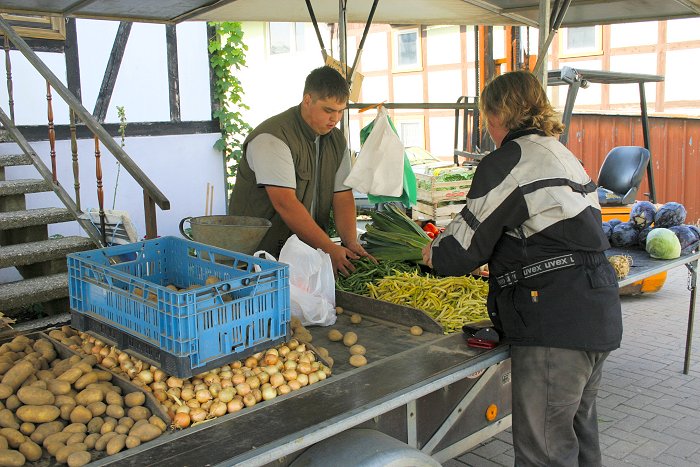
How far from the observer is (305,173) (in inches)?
161

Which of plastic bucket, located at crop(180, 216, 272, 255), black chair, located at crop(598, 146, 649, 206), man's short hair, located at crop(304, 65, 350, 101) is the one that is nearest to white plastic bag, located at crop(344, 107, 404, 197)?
man's short hair, located at crop(304, 65, 350, 101)

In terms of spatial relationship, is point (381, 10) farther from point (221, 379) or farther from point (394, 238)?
point (221, 379)

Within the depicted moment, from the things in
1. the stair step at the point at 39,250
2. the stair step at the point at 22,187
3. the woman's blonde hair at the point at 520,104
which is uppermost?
the woman's blonde hair at the point at 520,104

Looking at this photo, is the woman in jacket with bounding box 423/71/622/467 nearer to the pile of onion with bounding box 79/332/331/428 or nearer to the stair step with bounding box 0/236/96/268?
the pile of onion with bounding box 79/332/331/428

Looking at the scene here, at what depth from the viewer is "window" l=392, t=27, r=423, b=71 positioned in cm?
1789

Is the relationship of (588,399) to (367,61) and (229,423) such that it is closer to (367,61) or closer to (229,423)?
(229,423)

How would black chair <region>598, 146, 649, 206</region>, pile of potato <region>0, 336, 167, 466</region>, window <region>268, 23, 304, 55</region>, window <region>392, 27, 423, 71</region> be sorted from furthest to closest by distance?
window <region>268, 23, 304, 55</region> < window <region>392, 27, 423, 71</region> < black chair <region>598, 146, 649, 206</region> < pile of potato <region>0, 336, 167, 466</region>

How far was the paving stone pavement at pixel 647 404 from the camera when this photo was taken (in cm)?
430

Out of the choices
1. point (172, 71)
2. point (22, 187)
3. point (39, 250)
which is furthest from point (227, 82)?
point (39, 250)

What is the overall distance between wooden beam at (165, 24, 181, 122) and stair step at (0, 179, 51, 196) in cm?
412

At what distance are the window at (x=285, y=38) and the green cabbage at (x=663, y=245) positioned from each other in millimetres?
16854

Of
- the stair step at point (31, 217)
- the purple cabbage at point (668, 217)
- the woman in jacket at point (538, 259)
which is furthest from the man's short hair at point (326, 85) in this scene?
the stair step at point (31, 217)

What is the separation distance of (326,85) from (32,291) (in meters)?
2.76

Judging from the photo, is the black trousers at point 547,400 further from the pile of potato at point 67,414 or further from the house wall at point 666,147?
the house wall at point 666,147
